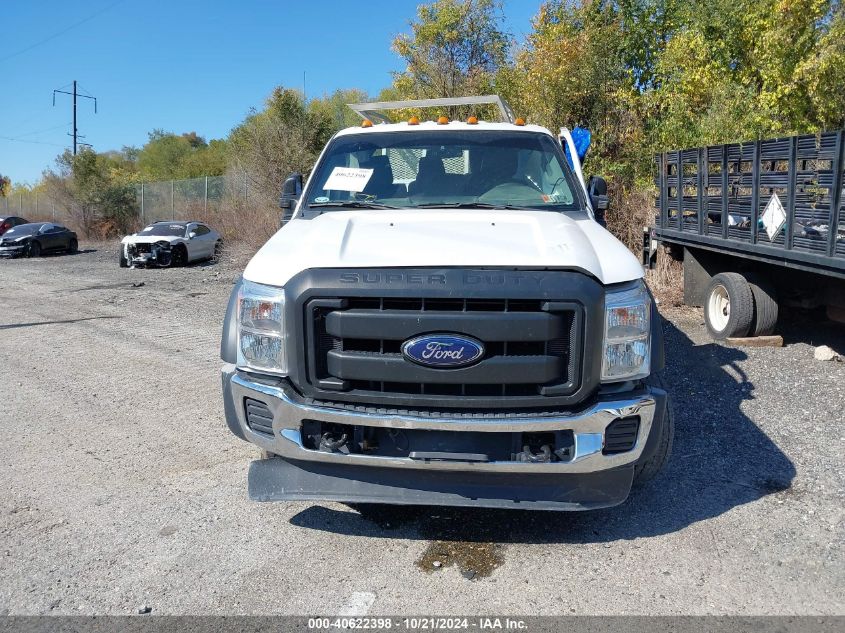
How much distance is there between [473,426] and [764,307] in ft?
18.7

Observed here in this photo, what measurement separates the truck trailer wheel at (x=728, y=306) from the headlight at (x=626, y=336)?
4.95 m

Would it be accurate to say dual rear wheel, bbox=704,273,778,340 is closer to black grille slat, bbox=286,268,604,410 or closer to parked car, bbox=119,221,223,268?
black grille slat, bbox=286,268,604,410

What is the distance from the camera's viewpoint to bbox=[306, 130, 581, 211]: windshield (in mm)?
4488

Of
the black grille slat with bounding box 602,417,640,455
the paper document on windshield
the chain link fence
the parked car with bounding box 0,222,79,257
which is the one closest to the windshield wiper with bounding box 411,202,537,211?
the paper document on windshield

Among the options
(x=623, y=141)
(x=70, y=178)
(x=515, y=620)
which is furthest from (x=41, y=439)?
(x=70, y=178)

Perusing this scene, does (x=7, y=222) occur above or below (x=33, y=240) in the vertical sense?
above

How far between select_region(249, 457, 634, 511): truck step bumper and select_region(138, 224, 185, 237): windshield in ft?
61.7

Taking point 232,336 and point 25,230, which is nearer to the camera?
point 232,336

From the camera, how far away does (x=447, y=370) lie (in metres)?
3.12

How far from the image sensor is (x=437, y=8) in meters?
22.3

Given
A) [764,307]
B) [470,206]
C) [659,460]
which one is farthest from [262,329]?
[764,307]

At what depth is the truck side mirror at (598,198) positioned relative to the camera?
4738mm

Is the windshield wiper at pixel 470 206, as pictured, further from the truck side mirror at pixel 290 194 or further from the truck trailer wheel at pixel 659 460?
the truck trailer wheel at pixel 659 460

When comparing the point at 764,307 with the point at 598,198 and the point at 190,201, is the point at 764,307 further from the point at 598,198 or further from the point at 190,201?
the point at 190,201
